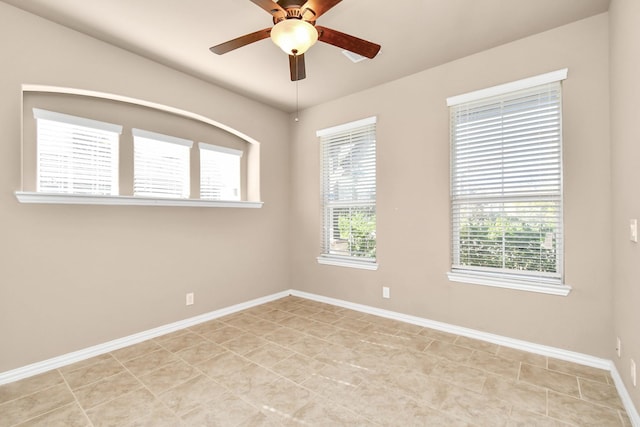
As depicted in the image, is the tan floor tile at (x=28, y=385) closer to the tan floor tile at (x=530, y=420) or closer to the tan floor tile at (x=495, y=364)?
the tan floor tile at (x=530, y=420)

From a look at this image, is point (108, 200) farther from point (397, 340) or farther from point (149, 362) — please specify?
point (397, 340)

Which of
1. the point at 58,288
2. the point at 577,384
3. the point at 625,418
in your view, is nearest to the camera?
the point at 625,418

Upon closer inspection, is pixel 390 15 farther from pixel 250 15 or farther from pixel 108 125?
pixel 108 125

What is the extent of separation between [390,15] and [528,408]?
2972mm

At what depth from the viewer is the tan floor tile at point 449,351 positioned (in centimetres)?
263

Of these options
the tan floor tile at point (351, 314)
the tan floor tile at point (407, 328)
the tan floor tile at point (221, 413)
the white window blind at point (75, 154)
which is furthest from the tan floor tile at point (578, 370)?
the white window blind at point (75, 154)

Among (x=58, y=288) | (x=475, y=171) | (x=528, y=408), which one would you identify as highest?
(x=475, y=171)

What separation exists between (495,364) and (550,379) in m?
0.36

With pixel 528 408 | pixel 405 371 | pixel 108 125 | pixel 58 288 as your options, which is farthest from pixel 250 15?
pixel 528 408

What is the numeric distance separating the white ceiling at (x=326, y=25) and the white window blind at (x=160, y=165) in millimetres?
790

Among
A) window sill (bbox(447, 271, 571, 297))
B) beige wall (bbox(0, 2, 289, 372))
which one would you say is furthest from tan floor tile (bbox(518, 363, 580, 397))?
beige wall (bbox(0, 2, 289, 372))

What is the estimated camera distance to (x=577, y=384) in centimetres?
221

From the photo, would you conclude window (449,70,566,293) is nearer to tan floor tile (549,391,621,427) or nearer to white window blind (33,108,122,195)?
tan floor tile (549,391,621,427)

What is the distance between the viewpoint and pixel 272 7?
1.86m
